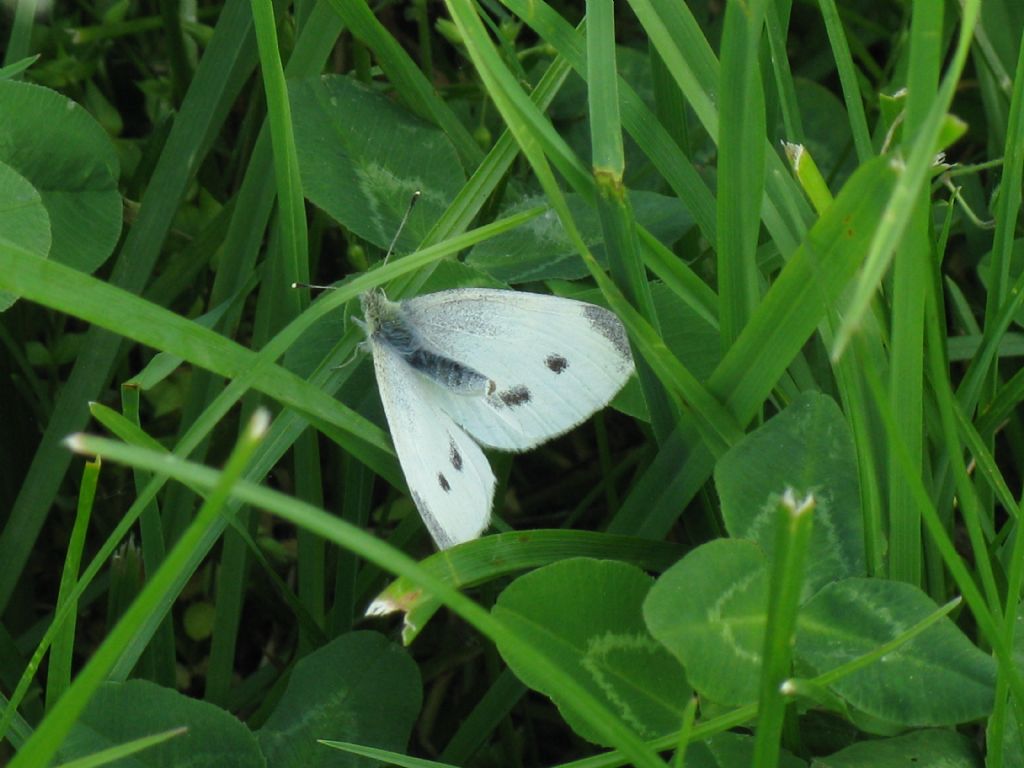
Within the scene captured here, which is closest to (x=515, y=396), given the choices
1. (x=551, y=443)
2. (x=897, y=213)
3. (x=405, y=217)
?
(x=405, y=217)

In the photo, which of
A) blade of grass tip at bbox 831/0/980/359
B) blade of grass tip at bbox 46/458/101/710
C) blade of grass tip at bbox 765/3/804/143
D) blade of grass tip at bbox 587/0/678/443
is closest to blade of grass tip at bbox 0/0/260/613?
blade of grass tip at bbox 46/458/101/710

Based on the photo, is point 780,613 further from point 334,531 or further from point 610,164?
point 610,164

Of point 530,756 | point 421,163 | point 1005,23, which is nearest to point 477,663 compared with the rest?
point 530,756

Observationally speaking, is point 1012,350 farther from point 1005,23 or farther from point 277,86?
point 277,86

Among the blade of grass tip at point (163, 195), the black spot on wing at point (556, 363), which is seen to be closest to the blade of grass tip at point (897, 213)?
the black spot on wing at point (556, 363)

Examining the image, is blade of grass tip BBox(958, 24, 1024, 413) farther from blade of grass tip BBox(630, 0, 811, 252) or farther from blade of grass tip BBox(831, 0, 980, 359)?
blade of grass tip BBox(831, 0, 980, 359)
